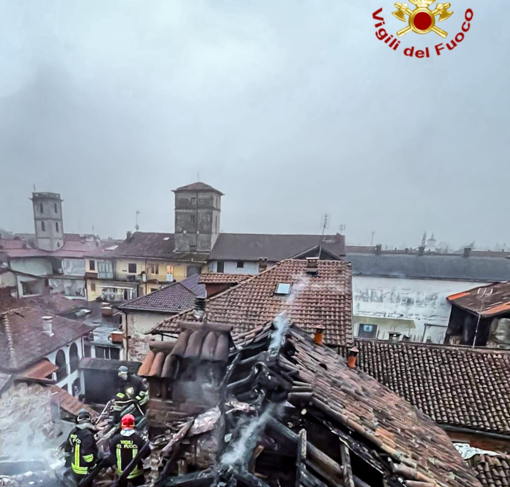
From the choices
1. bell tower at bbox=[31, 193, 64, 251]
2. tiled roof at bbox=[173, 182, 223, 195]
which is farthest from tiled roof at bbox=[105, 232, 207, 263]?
bell tower at bbox=[31, 193, 64, 251]

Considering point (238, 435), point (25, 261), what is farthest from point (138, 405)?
point (25, 261)

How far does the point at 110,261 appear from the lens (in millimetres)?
16656

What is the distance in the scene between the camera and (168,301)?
9.19m

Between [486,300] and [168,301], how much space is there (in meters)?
11.5

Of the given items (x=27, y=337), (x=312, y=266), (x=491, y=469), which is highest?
(x=312, y=266)

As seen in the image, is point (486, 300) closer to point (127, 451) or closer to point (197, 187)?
point (127, 451)

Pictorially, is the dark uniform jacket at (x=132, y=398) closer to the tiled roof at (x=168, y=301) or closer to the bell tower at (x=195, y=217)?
the tiled roof at (x=168, y=301)

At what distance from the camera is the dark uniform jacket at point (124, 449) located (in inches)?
60.2

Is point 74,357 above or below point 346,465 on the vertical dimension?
below

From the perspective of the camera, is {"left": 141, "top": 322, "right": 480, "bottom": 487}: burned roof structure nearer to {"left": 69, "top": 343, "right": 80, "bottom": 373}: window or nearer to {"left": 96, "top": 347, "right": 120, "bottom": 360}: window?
{"left": 69, "top": 343, "right": 80, "bottom": 373}: window

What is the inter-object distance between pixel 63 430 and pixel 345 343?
17.7 ft

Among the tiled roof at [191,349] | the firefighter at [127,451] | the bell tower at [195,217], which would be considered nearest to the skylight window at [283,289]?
the tiled roof at [191,349]

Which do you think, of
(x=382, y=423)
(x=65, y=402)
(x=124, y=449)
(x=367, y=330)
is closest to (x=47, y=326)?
(x=65, y=402)

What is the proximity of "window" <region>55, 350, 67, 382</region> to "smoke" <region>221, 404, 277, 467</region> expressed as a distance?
25.1 feet
